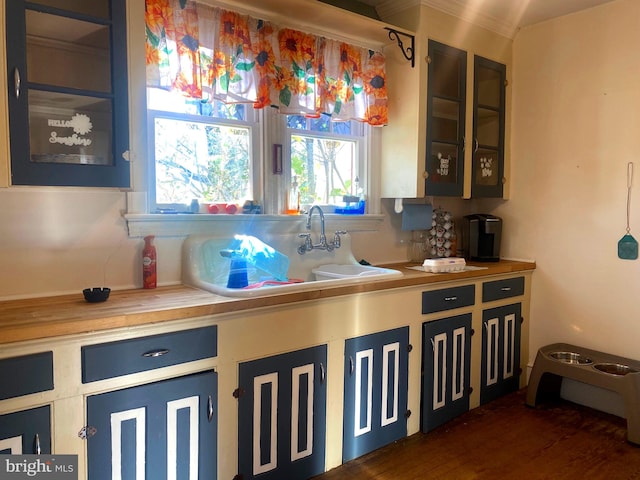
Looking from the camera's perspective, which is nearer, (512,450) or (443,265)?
(512,450)

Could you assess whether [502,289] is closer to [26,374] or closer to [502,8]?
[502,8]

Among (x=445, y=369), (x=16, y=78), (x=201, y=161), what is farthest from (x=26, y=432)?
(x=445, y=369)

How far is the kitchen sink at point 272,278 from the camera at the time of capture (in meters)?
2.00

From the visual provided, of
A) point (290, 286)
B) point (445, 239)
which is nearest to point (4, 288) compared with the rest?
point (290, 286)

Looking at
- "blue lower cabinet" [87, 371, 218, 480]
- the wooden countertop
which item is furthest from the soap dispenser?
"blue lower cabinet" [87, 371, 218, 480]

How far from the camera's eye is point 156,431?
1664mm

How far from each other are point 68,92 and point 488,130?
8.36 ft

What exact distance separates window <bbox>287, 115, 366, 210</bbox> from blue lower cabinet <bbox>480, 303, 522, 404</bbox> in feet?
3.75

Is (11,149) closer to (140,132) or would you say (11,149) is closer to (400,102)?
(140,132)

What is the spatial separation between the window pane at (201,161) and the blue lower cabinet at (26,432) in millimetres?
1054

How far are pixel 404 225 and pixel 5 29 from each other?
2.20m

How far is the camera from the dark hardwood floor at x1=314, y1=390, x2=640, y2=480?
7.32 ft

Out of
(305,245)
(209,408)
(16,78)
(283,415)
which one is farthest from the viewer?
(305,245)

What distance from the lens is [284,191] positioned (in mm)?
2568
